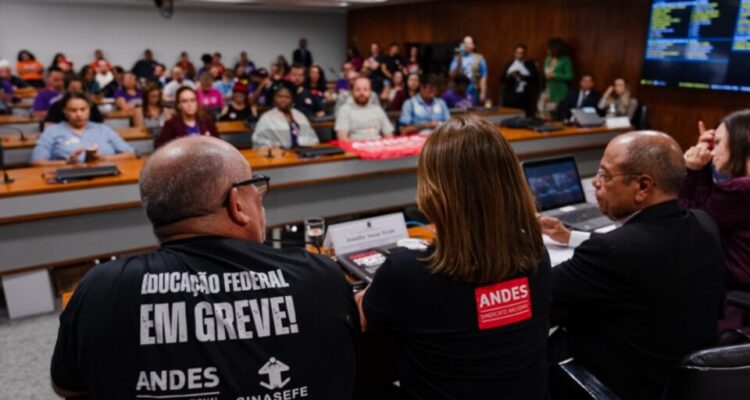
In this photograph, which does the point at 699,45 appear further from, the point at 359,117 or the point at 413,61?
the point at 413,61

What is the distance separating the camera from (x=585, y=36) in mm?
7672

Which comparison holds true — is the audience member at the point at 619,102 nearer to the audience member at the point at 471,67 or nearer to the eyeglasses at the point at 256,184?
the audience member at the point at 471,67

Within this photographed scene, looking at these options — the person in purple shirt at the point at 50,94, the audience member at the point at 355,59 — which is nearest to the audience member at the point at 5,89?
the person in purple shirt at the point at 50,94

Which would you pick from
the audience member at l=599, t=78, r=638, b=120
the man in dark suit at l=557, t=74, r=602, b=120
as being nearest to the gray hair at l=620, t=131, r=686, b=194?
the audience member at l=599, t=78, r=638, b=120

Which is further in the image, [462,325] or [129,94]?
[129,94]

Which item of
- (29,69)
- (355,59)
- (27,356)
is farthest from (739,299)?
(29,69)

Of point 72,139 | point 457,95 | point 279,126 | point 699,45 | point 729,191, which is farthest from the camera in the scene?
point 457,95

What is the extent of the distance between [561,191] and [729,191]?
0.72 m

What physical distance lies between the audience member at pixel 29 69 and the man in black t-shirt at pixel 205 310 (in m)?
12.2

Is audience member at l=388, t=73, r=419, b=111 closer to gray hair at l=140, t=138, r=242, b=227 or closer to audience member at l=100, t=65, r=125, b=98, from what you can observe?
audience member at l=100, t=65, r=125, b=98

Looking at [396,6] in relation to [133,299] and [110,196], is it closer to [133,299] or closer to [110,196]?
[110,196]

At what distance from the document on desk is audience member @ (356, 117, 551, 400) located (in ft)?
2.34

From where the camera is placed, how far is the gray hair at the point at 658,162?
4.87ft

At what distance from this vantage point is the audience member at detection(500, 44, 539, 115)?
8336mm
